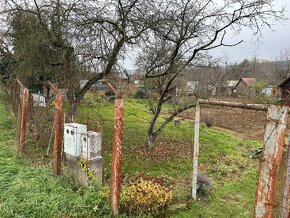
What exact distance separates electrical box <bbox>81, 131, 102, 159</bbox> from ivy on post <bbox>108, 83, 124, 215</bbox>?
0.71m

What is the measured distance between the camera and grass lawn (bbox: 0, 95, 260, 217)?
14.3ft

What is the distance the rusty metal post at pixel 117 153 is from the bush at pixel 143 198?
17 cm

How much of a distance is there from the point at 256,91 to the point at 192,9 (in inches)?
1356

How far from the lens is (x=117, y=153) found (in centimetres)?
434

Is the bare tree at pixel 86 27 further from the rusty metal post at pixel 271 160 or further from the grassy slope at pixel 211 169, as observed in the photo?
the rusty metal post at pixel 271 160

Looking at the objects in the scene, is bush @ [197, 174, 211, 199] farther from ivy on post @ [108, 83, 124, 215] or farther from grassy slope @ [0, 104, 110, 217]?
grassy slope @ [0, 104, 110, 217]

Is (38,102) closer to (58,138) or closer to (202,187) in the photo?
(58,138)

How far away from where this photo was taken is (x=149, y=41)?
9.52m

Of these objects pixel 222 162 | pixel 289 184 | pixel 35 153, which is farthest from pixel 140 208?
pixel 222 162

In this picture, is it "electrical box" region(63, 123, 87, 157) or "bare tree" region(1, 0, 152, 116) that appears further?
"bare tree" region(1, 0, 152, 116)

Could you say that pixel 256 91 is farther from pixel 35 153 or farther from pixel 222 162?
pixel 35 153

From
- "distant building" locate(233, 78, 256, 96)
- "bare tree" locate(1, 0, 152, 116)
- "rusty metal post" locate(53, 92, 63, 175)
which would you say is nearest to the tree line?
"bare tree" locate(1, 0, 152, 116)

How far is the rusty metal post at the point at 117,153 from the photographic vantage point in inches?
169

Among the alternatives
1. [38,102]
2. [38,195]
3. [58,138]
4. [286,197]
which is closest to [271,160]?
[286,197]
